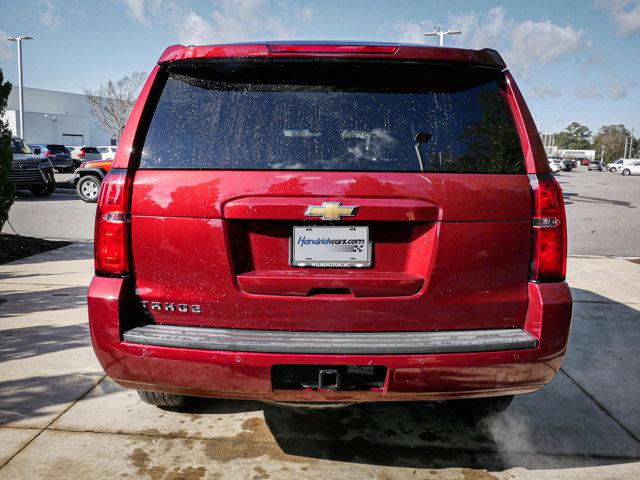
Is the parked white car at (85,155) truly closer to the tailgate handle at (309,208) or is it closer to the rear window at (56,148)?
the rear window at (56,148)

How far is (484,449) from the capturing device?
3.03 m

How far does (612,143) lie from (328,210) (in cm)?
13988

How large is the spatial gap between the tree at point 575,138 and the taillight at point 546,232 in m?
180

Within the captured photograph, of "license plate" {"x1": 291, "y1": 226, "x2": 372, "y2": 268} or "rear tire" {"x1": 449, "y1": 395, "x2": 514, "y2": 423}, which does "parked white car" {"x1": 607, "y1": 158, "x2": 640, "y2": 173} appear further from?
"license plate" {"x1": 291, "y1": 226, "x2": 372, "y2": 268}

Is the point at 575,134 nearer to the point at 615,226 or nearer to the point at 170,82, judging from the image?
the point at 615,226

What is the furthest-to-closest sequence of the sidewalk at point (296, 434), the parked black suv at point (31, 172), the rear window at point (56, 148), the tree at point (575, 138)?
1. the tree at point (575, 138)
2. the rear window at point (56, 148)
3. the parked black suv at point (31, 172)
4. the sidewalk at point (296, 434)

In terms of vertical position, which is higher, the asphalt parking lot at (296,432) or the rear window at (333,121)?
the rear window at (333,121)

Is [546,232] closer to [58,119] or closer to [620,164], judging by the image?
[58,119]

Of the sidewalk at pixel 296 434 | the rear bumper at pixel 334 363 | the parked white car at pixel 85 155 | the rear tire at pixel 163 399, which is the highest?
the parked white car at pixel 85 155

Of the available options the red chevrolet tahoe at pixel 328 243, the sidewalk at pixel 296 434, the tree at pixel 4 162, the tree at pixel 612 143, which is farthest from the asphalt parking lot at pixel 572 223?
the tree at pixel 612 143

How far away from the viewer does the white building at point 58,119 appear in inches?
2429

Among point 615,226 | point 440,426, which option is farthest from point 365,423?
point 615,226

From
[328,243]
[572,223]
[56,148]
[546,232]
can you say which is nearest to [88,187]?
[572,223]

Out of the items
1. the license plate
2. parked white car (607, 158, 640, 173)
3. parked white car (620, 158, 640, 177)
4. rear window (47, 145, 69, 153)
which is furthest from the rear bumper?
parked white car (607, 158, 640, 173)
